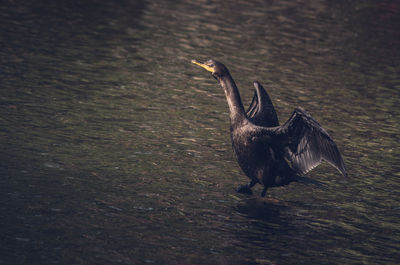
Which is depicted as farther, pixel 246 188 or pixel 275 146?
pixel 246 188

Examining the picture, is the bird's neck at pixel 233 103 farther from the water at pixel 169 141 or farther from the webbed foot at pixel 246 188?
the water at pixel 169 141

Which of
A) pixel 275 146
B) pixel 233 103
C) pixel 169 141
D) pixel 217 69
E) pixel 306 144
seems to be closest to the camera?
pixel 306 144

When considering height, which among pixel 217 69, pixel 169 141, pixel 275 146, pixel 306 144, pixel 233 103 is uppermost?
pixel 217 69

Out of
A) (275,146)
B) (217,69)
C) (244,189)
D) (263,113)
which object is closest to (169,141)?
(263,113)

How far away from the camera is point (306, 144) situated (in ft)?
27.2

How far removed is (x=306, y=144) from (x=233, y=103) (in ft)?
4.09

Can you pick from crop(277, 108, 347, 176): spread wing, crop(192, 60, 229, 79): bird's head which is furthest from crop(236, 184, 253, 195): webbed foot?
crop(192, 60, 229, 79): bird's head

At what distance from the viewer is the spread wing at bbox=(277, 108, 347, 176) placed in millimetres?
8016

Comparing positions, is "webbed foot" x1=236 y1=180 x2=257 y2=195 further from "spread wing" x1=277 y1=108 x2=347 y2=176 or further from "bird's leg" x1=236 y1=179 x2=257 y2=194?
"spread wing" x1=277 y1=108 x2=347 y2=176

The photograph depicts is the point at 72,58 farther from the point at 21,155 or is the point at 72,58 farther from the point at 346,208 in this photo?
the point at 346,208

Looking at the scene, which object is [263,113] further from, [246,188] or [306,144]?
[306,144]

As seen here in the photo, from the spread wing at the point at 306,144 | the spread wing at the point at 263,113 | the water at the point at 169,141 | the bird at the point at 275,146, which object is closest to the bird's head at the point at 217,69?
the bird at the point at 275,146

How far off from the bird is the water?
427 mm

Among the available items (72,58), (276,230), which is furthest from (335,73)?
(276,230)
